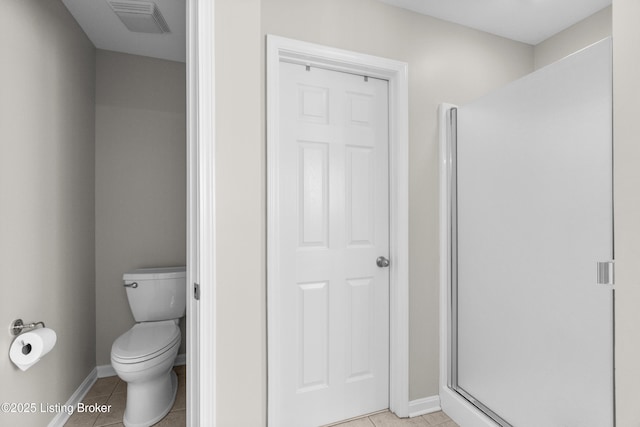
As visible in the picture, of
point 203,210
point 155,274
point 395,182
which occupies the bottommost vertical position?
Answer: point 155,274

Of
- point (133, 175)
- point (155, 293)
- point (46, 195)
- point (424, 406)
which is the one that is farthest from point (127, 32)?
point (424, 406)

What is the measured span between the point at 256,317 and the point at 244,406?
1.14 feet

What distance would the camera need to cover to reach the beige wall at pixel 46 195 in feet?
4.64

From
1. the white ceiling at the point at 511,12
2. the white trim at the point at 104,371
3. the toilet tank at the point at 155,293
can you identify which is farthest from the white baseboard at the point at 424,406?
the white ceiling at the point at 511,12

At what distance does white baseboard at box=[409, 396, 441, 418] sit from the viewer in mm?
1904

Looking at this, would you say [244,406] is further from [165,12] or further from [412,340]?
[165,12]

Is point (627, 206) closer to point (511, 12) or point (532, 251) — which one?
point (532, 251)

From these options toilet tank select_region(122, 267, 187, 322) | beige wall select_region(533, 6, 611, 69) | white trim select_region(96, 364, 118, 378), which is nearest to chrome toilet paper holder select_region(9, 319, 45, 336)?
toilet tank select_region(122, 267, 187, 322)

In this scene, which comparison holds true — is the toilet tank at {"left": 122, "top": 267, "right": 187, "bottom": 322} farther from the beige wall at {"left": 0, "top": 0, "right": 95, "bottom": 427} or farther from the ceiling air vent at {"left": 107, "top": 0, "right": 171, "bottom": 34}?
the ceiling air vent at {"left": 107, "top": 0, "right": 171, "bottom": 34}

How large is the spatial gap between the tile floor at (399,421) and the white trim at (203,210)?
1.01 m

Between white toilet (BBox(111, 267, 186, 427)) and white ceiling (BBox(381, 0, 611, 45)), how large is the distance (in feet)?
7.89

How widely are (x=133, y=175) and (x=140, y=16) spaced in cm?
112

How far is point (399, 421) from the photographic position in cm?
184

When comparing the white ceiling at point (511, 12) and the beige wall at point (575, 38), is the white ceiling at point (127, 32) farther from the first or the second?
the beige wall at point (575, 38)
